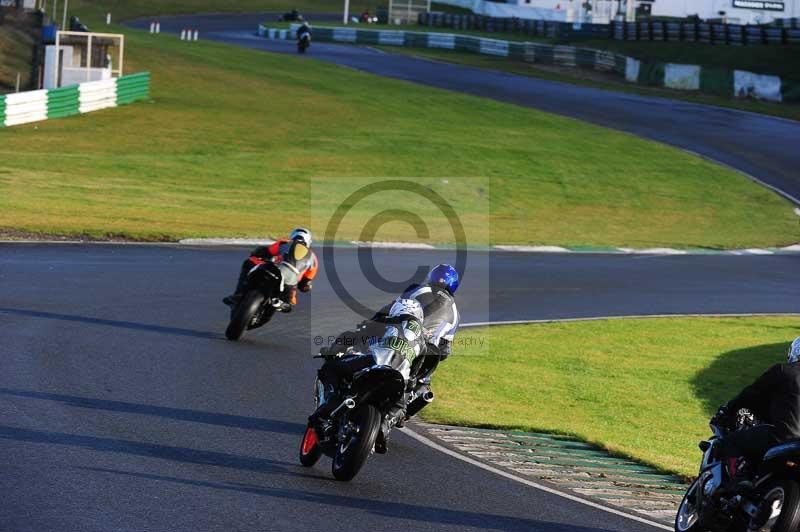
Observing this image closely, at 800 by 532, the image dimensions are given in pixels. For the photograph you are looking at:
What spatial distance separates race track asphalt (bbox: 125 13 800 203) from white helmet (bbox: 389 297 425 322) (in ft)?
98.7

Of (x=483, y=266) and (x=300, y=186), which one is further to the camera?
(x=300, y=186)

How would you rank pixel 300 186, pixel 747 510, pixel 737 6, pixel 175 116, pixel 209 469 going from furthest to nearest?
pixel 737 6, pixel 175 116, pixel 300 186, pixel 209 469, pixel 747 510

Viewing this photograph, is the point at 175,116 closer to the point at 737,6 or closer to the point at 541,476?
the point at 541,476

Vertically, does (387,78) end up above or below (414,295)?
above

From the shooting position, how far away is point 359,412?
9.23 meters

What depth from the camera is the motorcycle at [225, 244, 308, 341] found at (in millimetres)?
15047

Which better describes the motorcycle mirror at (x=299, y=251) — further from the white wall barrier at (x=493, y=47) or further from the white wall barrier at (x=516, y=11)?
the white wall barrier at (x=516, y=11)

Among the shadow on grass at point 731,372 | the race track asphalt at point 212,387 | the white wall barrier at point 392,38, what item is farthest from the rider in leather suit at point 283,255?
the white wall barrier at point 392,38

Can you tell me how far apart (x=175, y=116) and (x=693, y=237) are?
63.3 ft

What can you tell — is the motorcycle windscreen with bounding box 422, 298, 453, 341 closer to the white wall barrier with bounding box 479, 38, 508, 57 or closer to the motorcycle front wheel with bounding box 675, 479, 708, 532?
the motorcycle front wheel with bounding box 675, 479, 708, 532

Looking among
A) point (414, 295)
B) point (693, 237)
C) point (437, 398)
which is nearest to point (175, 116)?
point (693, 237)

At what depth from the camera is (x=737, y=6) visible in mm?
88500

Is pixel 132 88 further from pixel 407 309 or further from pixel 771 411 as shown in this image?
pixel 771 411

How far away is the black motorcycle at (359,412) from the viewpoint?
9.17 m
